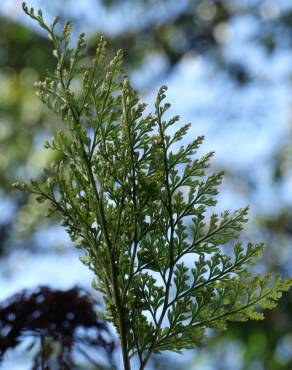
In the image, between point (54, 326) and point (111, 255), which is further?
point (54, 326)

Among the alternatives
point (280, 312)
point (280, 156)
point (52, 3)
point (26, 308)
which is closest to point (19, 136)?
point (52, 3)

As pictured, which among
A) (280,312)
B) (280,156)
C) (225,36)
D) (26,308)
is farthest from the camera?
(225,36)

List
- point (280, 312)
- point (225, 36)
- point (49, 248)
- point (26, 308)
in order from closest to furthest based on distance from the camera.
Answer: point (26, 308) < point (280, 312) < point (49, 248) < point (225, 36)

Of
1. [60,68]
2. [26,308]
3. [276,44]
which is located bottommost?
[26,308]

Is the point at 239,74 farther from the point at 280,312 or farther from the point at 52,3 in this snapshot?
the point at 280,312

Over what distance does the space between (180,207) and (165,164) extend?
0.23ft

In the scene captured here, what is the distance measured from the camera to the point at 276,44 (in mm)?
8328

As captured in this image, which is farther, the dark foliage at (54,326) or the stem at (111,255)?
the dark foliage at (54,326)

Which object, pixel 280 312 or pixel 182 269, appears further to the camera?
pixel 280 312

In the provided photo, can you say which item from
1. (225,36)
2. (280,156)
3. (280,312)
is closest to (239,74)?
(225,36)

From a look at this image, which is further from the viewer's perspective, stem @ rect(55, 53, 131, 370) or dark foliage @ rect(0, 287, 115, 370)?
dark foliage @ rect(0, 287, 115, 370)

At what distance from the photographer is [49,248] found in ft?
28.3

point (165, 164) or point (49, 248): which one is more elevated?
point (49, 248)

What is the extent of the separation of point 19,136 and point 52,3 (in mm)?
1518
